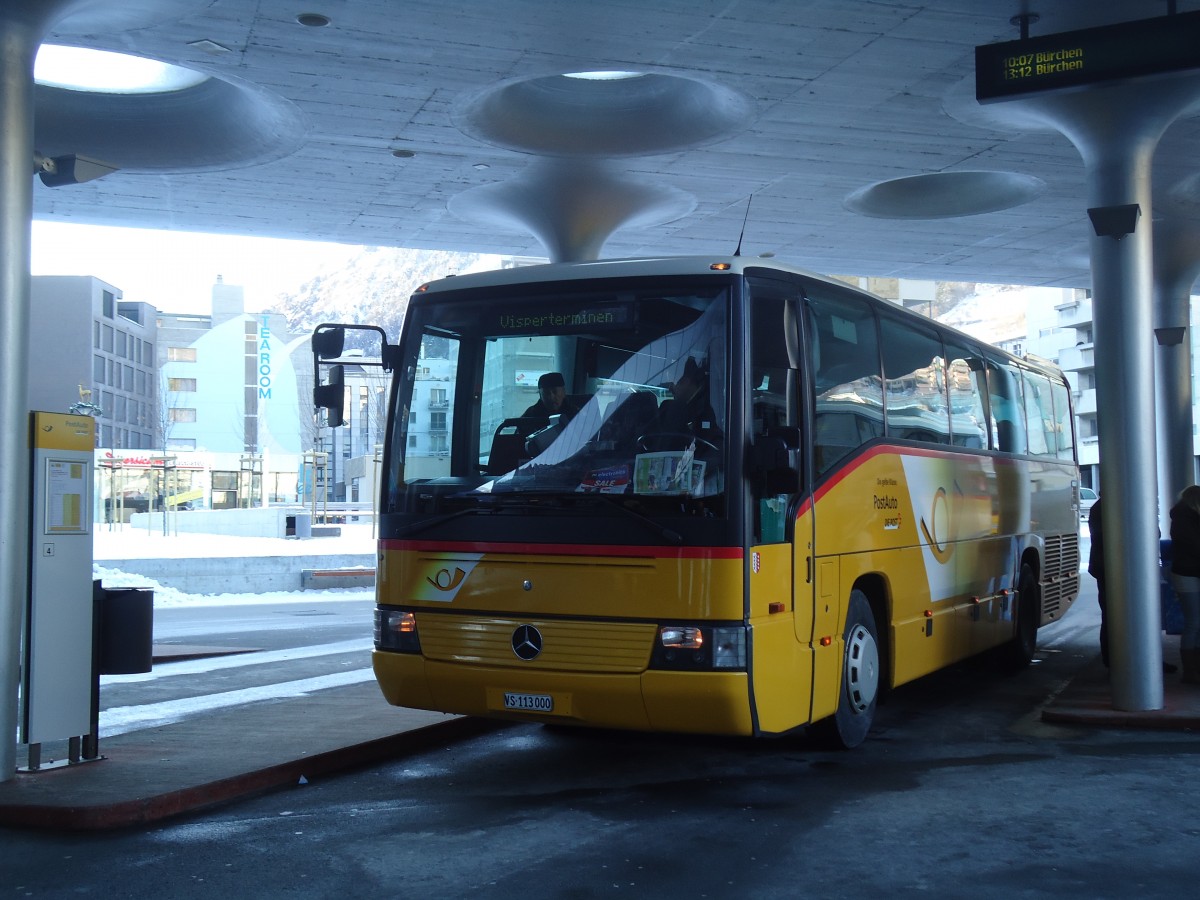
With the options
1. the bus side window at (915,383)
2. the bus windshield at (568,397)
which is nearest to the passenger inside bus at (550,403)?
the bus windshield at (568,397)

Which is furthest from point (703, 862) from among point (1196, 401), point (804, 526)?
point (1196, 401)

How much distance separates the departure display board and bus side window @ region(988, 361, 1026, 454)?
3877 millimetres

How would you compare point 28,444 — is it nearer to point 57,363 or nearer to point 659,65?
point 659,65

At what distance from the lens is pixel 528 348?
7.92 m

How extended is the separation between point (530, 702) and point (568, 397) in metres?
1.81

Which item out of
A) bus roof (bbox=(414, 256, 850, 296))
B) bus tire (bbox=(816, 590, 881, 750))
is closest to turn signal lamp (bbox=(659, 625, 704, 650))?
bus tire (bbox=(816, 590, 881, 750))

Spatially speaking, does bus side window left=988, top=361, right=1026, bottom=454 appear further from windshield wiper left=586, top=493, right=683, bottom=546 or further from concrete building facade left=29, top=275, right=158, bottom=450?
concrete building facade left=29, top=275, right=158, bottom=450

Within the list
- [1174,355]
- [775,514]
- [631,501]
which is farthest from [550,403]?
[1174,355]

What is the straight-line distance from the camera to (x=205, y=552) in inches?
1247

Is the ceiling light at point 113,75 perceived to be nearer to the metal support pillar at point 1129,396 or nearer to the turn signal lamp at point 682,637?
the metal support pillar at point 1129,396

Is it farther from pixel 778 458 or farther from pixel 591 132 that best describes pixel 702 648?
pixel 591 132

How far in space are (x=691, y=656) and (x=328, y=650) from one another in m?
9.14

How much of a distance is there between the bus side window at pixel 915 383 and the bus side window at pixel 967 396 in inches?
9.4

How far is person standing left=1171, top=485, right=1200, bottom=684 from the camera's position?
11.0 m
